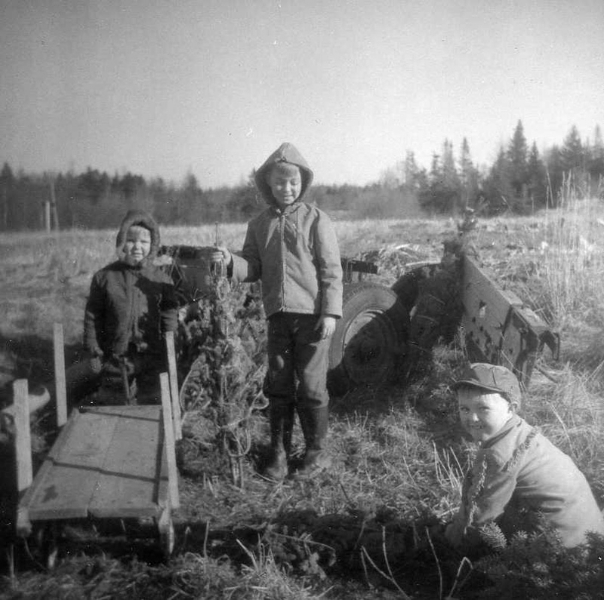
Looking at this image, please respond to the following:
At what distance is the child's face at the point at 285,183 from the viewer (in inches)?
133

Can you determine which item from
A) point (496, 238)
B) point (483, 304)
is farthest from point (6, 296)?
point (496, 238)

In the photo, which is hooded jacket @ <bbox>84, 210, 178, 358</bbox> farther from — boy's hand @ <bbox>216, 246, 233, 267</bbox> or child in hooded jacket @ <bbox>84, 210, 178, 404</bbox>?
boy's hand @ <bbox>216, 246, 233, 267</bbox>

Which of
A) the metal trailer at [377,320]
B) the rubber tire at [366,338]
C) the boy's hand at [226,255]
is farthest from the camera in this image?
the rubber tire at [366,338]

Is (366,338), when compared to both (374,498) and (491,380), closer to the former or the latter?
(374,498)

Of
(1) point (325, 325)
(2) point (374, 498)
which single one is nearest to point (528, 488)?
(2) point (374, 498)

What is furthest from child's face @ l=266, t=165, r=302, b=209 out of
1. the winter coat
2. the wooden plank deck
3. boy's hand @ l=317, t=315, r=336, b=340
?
the winter coat

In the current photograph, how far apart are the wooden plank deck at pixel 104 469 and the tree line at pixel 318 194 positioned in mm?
1278

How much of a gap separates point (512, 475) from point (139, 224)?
2.87 meters

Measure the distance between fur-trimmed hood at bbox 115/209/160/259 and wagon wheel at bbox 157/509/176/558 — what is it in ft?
6.58

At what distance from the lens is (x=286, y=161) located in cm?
335

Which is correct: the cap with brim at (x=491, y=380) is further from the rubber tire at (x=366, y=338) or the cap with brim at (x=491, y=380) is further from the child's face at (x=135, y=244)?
the child's face at (x=135, y=244)

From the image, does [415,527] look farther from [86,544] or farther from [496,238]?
[496,238]

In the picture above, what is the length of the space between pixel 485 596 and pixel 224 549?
47.7 inches

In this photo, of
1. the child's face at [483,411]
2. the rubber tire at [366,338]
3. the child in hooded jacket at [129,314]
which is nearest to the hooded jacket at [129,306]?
the child in hooded jacket at [129,314]
